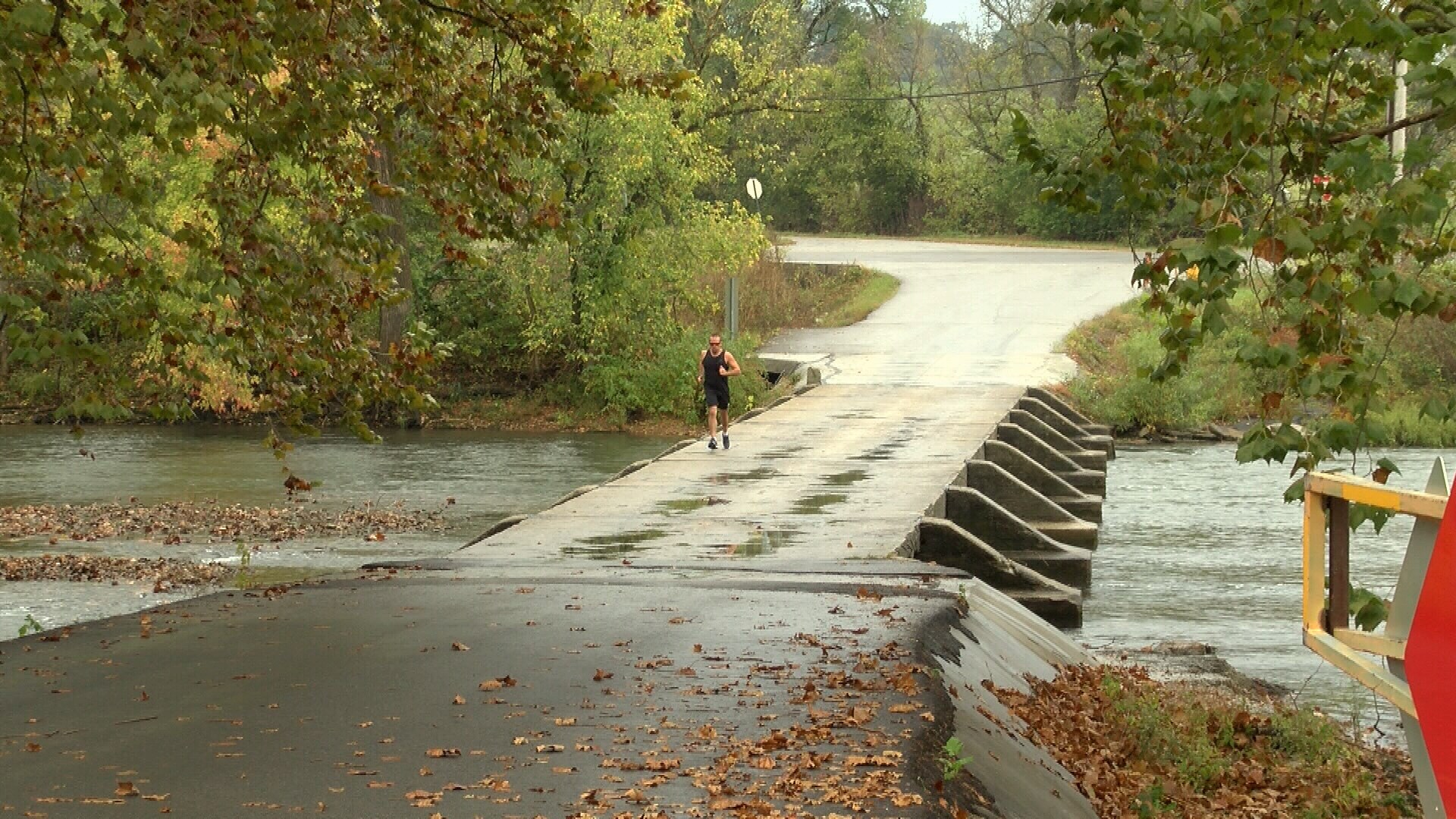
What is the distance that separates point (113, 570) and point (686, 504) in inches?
250

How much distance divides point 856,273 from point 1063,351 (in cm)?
1295

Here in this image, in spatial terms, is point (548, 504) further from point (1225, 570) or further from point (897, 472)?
point (1225, 570)

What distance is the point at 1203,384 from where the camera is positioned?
1492 inches

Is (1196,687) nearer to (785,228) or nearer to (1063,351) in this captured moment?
(1063,351)

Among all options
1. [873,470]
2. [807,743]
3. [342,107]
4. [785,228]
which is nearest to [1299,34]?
[807,743]

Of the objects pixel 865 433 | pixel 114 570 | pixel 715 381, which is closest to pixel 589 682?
pixel 114 570

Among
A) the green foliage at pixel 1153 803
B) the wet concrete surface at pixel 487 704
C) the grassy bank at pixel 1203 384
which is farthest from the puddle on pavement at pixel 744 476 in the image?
the grassy bank at pixel 1203 384

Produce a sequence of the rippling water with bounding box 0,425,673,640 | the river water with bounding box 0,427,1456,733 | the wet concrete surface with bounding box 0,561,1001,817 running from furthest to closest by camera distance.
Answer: the rippling water with bounding box 0,425,673,640 < the river water with bounding box 0,427,1456,733 < the wet concrete surface with bounding box 0,561,1001,817

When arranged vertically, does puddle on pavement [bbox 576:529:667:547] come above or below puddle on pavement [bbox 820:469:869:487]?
above

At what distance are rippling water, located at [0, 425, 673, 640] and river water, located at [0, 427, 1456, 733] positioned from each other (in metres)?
0.05

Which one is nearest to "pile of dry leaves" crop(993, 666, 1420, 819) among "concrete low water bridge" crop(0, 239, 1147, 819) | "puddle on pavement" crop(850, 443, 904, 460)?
"concrete low water bridge" crop(0, 239, 1147, 819)

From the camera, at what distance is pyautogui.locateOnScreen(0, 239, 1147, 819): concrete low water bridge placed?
730cm

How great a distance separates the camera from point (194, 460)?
3300 cm

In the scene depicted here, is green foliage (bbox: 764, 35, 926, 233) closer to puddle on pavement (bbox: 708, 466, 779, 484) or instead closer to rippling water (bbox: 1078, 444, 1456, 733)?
rippling water (bbox: 1078, 444, 1456, 733)
